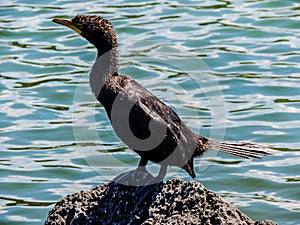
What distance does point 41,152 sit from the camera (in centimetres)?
1114

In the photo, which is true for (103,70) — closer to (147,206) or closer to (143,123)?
(143,123)

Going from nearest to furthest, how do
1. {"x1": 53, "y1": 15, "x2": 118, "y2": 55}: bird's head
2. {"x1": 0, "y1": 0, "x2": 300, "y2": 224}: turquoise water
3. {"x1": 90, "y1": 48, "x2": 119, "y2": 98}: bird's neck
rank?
1. {"x1": 90, "y1": 48, "x2": 119, "y2": 98}: bird's neck
2. {"x1": 53, "y1": 15, "x2": 118, "y2": 55}: bird's head
3. {"x1": 0, "y1": 0, "x2": 300, "y2": 224}: turquoise water

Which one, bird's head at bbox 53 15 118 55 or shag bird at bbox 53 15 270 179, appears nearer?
shag bird at bbox 53 15 270 179

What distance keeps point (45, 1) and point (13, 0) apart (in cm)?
62

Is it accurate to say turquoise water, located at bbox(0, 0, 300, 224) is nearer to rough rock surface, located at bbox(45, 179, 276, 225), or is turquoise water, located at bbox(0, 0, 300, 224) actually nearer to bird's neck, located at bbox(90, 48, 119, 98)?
bird's neck, located at bbox(90, 48, 119, 98)

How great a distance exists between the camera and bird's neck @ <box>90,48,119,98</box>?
24.7 ft

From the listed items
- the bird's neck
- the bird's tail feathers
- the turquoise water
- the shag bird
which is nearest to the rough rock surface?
the shag bird

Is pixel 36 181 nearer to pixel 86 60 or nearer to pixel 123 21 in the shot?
pixel 86 60

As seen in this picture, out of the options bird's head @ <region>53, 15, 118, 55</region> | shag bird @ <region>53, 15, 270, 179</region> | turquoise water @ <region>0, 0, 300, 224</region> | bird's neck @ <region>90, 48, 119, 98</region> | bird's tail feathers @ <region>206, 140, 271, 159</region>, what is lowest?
turquoise water @ <region>0, 0, 300, 224</region>

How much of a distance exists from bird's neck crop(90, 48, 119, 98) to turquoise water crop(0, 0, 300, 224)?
2.54 meters

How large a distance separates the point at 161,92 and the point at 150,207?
5768 mm

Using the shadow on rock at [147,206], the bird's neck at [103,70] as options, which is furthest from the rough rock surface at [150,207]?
the bird's neck at [103,70]

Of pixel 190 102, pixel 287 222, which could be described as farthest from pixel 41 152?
pixel 287 222

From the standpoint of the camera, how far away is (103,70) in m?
7.59
